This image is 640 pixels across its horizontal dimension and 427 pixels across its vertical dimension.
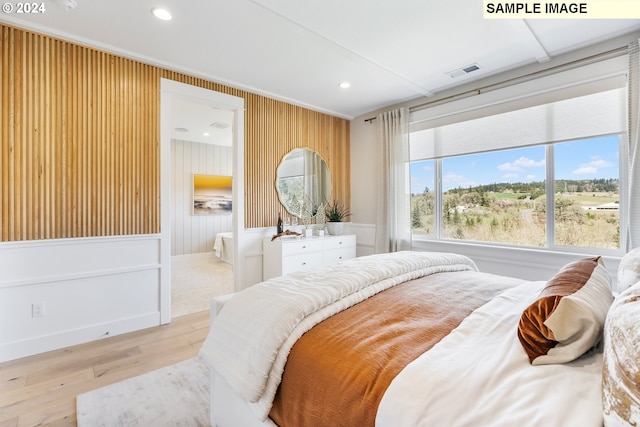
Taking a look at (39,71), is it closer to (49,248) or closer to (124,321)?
(49,248)

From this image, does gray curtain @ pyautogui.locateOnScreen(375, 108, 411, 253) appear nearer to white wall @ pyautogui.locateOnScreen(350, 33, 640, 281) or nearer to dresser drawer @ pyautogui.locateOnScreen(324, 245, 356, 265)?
white wall @ pyautogui.locateOnScreen(350, 33, 640, 281)

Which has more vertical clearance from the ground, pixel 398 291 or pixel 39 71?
pixel 39 71

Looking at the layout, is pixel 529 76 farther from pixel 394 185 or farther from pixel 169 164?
pixel 169 164

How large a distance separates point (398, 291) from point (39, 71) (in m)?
3.21

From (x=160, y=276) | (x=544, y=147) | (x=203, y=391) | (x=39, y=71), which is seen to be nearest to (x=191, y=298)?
(x=160, y=276)

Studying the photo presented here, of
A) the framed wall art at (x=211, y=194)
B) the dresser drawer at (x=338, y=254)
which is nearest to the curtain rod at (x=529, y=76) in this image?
the dresser drawer at (x=338, y=254)

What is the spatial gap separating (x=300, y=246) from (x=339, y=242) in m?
0.69

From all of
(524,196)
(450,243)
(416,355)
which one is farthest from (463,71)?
(416,355)

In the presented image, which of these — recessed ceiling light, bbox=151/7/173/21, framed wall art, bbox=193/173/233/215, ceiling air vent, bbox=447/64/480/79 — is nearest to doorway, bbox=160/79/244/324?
recessed ceiling light, bbox=151/7/173/21

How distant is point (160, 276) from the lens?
298cm

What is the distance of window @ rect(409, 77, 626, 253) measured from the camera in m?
2.67

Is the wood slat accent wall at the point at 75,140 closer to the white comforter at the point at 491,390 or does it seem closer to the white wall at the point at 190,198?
the white comforter at the point at 491,390

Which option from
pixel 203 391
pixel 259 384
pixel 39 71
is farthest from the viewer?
pixel 39 71

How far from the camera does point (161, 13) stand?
7.18ft
